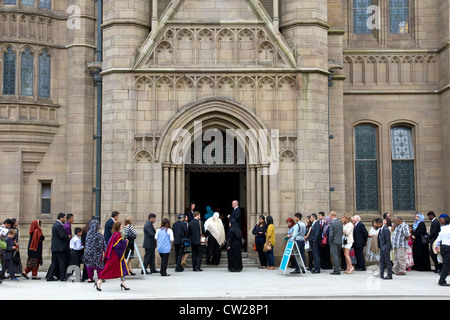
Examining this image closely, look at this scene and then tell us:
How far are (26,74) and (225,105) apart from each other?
674 centimetres

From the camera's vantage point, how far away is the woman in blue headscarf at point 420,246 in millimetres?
18172

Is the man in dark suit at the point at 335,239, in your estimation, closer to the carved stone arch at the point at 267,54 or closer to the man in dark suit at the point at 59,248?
the carved stone arch at the point at 267,54

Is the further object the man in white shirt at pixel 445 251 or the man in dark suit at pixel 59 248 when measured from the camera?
the man in dark suit at pixel 59 248

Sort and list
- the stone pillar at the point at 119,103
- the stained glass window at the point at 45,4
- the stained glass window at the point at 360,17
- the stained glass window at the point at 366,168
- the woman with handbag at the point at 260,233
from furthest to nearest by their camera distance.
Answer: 1. the stained glass window at the point at 360,17
2. the stained glass window at the point at 366,168
3. the stained glass window at the point at 45,4
4. the stone pillar at the point at 119,103
5. the woman with handbag at the point at 260,233

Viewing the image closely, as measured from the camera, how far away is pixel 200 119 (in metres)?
19.3

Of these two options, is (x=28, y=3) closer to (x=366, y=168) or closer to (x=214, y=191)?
(x=214, y=191)

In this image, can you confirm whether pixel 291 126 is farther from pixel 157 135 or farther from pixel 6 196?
pixel 6 196

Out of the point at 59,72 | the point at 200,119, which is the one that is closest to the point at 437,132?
the point at 200,119

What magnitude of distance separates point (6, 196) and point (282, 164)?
8.80m

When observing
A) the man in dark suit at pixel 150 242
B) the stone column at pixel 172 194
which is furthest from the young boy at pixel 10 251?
the stone column at pixel 172 194

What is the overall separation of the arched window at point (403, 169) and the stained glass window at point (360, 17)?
3.70 m

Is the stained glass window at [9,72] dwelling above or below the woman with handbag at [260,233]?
above

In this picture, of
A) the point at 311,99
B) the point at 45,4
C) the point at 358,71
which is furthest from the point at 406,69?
the point at 45,4

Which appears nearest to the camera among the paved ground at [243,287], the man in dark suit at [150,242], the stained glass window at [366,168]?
the paved ground at [243,287]
